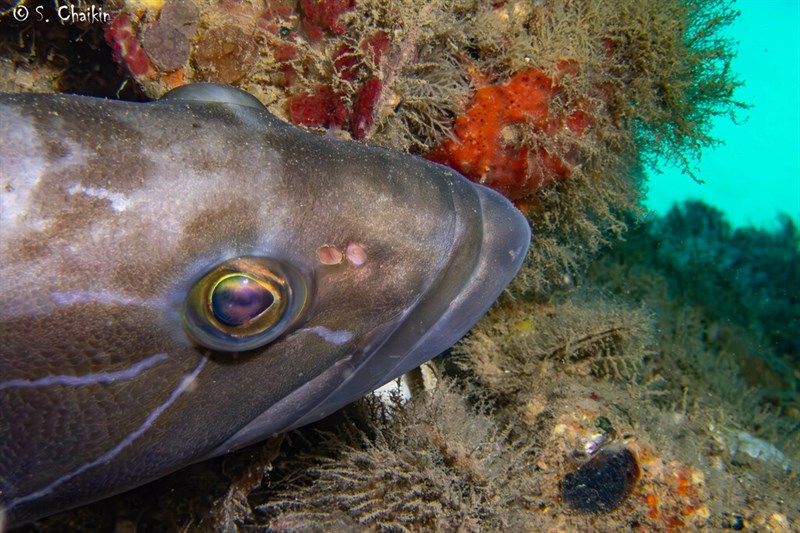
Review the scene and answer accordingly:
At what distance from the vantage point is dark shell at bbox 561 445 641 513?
3145 mm

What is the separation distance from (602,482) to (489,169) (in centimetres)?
228

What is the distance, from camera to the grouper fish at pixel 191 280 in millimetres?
1755

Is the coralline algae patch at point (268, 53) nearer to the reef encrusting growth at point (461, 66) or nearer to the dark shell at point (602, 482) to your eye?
the reef encrusting growth at point (461, 66)

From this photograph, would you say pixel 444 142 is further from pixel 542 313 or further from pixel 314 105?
pixel 542 313

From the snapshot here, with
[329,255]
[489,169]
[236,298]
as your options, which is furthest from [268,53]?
[236,298]

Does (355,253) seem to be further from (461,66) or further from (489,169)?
(461,66)

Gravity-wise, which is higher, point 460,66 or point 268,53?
point 460,66

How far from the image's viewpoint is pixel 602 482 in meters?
3.18

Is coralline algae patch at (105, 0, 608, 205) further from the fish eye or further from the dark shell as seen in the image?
the dark shell

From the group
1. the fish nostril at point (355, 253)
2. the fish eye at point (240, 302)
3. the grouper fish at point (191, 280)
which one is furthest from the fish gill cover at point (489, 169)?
the fish nostril at point (355, 253)

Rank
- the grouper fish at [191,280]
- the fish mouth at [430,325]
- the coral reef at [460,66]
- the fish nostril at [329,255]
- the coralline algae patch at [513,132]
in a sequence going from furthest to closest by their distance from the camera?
the coralline algae patch at [513,132] → the coral reef at [460,66] → the fish mouth at [430,325] → the fish nostril at [329,255] → the grouper fish at [191,280]
